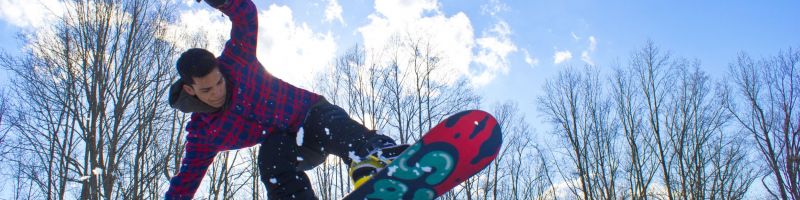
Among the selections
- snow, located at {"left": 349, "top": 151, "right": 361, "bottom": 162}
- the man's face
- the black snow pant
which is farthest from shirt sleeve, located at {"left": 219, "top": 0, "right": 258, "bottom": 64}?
snow, located at {"left": 349, "top": 151, "right": 361, "bottom": 162}

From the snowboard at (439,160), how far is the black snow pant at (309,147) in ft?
0.59

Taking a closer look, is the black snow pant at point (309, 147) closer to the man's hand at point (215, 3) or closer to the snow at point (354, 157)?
the snow at point (354, 157)

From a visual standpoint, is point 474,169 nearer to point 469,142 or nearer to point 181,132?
point 469,142

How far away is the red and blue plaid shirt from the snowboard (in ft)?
1.88

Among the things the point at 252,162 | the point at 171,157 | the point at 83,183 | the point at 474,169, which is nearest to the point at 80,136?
the point at 83,183

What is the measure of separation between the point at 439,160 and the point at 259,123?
0.82m

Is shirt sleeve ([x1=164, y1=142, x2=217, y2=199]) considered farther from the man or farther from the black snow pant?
the black snow pant

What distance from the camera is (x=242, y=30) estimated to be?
6.60 ft

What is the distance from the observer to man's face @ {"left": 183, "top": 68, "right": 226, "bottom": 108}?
5.85 feet

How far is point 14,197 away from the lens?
48.4 ft

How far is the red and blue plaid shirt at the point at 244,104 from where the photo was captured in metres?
1.98

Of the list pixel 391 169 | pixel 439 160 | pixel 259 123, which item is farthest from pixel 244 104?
pixel 439 160

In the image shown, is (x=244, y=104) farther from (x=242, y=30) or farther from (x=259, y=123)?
(x=242, y=30)

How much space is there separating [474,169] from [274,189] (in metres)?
0.78
